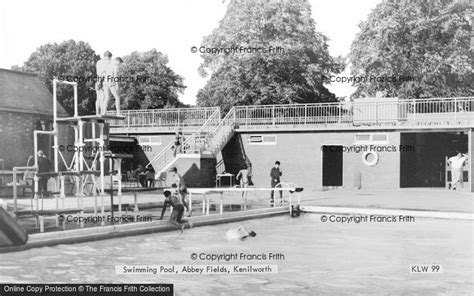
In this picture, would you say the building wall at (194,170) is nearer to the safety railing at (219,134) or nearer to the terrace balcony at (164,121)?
→ the safety railing at (219,134)

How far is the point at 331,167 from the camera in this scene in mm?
30844

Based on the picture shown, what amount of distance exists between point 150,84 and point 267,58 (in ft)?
42.2

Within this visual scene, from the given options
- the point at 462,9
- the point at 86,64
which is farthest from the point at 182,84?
the point at 462,9

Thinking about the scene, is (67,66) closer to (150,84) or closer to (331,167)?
(150,84)

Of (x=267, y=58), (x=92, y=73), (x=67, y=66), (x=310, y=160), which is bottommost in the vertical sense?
(x=310, y=160)

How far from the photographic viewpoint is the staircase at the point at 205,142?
31.0 m

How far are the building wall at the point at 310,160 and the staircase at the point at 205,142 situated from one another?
894mm

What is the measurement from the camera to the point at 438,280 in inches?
345

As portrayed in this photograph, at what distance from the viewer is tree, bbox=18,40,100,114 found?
43.4 metres

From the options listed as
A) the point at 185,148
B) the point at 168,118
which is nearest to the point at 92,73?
the point at 168,118

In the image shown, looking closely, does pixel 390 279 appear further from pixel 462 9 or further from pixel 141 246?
pixel 462 9


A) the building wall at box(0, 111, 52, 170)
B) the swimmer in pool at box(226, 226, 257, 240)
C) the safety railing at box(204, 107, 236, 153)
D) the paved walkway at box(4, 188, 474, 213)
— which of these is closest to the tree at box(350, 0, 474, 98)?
the safety railing at box(204, 107, 236, 153)

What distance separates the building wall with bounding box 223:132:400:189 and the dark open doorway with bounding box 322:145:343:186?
253 mm

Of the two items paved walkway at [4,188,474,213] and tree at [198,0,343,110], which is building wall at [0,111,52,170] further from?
tree at [198,0,343,110]
